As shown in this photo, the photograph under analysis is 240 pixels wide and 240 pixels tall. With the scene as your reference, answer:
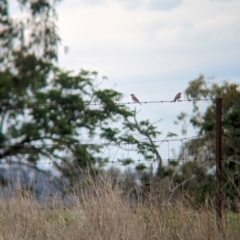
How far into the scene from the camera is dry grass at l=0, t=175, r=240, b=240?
7.52 metres

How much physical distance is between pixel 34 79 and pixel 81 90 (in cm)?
251

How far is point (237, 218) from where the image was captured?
770 cm

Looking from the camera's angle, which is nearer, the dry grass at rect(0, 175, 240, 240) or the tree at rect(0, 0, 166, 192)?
the dry grass at rect(0, 175, 240, 240)

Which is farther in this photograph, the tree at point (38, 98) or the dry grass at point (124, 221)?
the tree at point (38, 98)

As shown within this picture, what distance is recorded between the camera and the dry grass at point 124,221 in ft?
24.7

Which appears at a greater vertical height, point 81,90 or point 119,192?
point 81,90

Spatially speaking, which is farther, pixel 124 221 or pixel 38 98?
pixel 38 98

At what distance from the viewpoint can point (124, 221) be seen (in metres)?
7.57

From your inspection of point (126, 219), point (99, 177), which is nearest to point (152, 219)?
point (126, 219)

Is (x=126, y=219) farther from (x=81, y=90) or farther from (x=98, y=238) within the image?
(x=81, y=90)

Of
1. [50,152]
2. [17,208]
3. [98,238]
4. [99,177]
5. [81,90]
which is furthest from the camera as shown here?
[81,90]

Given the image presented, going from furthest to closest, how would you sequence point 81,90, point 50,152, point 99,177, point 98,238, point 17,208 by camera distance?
point 81,90 → point 50,152 → point 17,208 → point 99,177 → point 98,238

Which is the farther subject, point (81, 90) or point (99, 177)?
point (81, 90)

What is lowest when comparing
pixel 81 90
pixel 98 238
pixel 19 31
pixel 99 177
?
pixel 98 238
